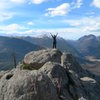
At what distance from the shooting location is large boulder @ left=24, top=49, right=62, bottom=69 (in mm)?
41094

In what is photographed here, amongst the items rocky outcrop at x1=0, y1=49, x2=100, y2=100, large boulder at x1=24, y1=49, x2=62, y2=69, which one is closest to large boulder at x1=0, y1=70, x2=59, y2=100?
rocky outcrop at x1=0, y1=49, x2=100, y2=100

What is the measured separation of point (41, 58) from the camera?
138 feet

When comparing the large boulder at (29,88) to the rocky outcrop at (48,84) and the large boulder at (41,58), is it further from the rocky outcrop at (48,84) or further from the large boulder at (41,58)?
the large boulder at (41,58)

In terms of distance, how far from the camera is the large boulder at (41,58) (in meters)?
41.1

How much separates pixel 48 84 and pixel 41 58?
19439mm

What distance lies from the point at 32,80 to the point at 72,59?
2072 centimetres

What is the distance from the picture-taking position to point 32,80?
22.2m

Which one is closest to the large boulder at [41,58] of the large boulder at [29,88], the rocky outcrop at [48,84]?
the rocky outcrop at [48,84]

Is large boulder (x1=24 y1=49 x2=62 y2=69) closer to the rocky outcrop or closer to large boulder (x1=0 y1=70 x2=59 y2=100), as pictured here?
the rocky outcrop

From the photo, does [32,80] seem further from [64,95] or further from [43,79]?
[64,95]

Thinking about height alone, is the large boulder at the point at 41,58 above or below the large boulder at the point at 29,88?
below

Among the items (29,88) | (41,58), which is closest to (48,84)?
(29,88)

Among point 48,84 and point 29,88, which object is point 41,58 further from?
point 29,88

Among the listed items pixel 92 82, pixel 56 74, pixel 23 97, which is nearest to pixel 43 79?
pixel 23 97
